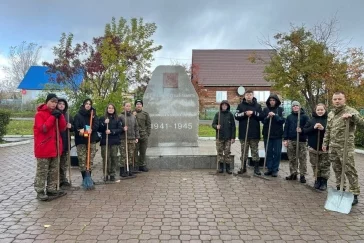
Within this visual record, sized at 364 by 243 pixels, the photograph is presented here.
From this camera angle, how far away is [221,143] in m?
7.81

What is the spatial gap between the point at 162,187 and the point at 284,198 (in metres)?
2.19

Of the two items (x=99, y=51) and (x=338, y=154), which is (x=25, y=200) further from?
(x=99, y=51)

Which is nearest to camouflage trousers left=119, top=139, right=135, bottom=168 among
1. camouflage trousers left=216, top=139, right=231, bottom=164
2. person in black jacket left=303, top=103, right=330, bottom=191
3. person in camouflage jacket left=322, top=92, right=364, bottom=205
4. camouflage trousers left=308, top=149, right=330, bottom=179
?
camouflage trousers left=216, top=139, right=231, bottom=164

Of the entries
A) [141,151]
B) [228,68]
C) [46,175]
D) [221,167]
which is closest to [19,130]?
[141,151]

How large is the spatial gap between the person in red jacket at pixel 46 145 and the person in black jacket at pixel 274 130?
4.17 m

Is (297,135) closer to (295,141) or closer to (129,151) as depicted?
(295,141)

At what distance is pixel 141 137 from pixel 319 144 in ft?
12.1

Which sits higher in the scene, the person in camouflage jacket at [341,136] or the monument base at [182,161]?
the person in camouflage jacket at [341,136]

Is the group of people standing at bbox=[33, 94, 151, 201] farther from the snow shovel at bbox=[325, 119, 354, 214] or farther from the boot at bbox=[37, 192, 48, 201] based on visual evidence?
the snow shovel at bbox=[325, 119, 354, 214]

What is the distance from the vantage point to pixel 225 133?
769 cm

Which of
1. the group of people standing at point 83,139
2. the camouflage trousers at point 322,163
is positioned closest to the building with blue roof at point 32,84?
the group of people standing at point 83,139

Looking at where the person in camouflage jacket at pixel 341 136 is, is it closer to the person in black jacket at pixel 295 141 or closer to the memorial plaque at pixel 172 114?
the person in black jacket at pixel 295 141

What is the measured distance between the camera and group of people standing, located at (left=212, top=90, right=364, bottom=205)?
222 inches

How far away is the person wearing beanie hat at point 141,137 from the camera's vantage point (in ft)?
26.1
